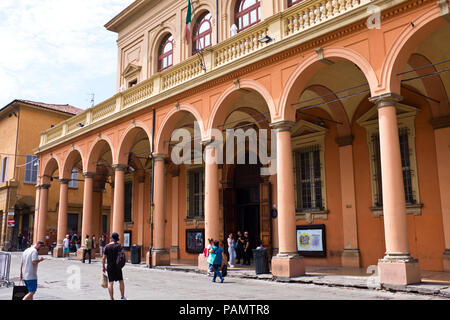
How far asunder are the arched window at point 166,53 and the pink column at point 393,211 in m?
14.8

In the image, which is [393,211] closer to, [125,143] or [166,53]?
[125,143]

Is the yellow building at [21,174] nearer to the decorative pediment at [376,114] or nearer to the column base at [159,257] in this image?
the column base at [159,257]

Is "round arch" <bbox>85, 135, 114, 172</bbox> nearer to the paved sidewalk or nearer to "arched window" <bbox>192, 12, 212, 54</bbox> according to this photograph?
"arched window" <bbox>192, 12, 212, 54</bbox>

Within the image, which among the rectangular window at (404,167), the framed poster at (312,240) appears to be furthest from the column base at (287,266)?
the rectangular window at (404,167)

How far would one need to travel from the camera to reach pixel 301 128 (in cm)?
1819

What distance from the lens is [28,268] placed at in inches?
340

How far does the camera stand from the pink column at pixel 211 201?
1557 cm

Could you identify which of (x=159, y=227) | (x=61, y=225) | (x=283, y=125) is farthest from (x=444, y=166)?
(x=61, y=225)

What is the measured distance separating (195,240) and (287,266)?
10719 millimetres

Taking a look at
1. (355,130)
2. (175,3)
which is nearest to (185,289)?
(355,130)

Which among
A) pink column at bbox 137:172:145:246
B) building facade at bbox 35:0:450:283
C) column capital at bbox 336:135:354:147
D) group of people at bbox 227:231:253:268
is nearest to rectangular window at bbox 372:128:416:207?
building facade at bbox 35:0:450:283

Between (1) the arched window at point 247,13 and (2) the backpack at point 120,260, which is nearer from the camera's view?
(2) the backpack at point 120,260

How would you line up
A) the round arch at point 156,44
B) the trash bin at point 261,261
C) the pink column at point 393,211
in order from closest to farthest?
the pink column at point 393,211
the trash bin at point 261,261
the round arch at point 156,44
